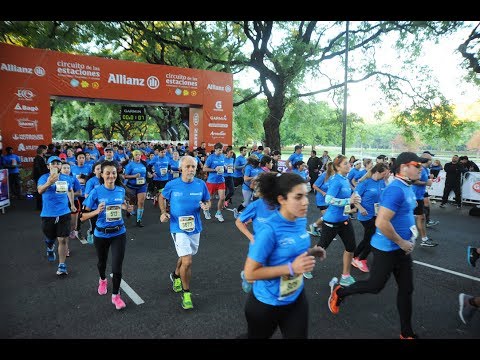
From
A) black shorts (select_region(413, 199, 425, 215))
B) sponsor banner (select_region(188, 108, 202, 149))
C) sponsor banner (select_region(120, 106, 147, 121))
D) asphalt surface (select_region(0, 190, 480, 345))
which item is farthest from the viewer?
sponsor banner (select_region(120, 106, 147, 121))

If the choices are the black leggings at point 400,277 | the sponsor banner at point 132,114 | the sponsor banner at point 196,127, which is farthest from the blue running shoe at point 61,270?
the sponsor banner at point 132,114

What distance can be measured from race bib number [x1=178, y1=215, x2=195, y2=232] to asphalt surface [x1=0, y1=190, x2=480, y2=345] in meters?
1.00

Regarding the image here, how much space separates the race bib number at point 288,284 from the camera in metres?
2.29

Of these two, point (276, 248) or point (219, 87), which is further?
point (219, 87)

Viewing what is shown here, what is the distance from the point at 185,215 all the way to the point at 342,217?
7.68ft

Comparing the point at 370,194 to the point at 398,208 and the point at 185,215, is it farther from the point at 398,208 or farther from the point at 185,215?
the point at 185,215

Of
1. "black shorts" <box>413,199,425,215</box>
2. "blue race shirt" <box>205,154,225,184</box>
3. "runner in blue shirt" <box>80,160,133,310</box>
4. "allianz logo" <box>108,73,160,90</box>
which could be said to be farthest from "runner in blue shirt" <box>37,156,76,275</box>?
"allianz logo" <box>108,73,160,90</box>

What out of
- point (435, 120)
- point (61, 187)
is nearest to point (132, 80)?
point (61, 187)

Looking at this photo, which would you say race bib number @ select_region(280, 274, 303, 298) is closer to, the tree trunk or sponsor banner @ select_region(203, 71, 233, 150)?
sponsor banner @ select_region(203, 71, 233, 150)

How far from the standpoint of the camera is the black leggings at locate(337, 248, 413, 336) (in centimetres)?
332

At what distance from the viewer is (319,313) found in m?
3.99

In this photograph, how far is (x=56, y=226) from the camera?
5.28 metres
